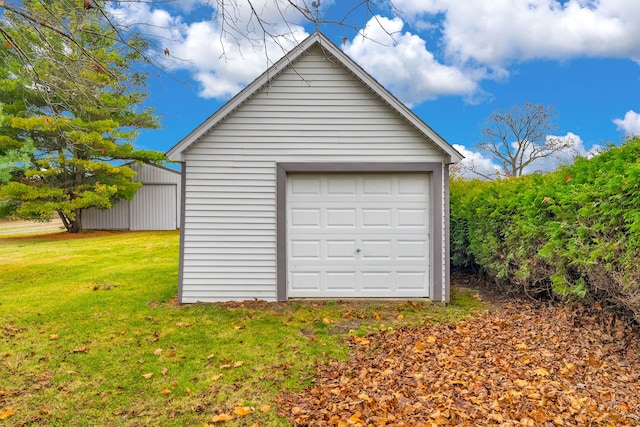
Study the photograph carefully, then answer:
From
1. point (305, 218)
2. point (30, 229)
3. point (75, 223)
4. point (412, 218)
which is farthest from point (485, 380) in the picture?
point (30, 229)

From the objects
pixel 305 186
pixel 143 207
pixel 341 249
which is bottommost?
pixel 341 249

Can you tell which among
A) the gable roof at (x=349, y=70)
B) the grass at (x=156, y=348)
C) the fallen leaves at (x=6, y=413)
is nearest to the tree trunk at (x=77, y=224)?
the grass at (x=156, y=348)

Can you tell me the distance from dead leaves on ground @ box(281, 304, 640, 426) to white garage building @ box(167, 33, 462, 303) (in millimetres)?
2444

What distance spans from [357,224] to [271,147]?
2.21 metres

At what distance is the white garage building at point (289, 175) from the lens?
A: 7477 mm

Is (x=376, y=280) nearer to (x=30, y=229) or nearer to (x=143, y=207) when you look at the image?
(x=143, y=207)

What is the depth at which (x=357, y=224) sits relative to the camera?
7.64 metres

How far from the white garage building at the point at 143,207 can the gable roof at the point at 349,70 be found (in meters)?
16.4

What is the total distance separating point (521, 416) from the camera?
11.0 ft

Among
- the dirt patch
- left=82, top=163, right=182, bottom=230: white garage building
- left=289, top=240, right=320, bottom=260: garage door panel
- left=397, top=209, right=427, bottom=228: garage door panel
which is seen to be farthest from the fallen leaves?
the dirt patch

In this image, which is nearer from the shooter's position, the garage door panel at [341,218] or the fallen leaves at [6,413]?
the fallen leaves at [6,413]

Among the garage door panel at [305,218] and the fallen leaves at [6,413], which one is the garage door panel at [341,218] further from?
the fallen leaves at [6,413]

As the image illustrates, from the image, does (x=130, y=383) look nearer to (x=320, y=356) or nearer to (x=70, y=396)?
(x=70, y=396)

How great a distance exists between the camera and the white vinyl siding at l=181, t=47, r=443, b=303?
7.48 meters
